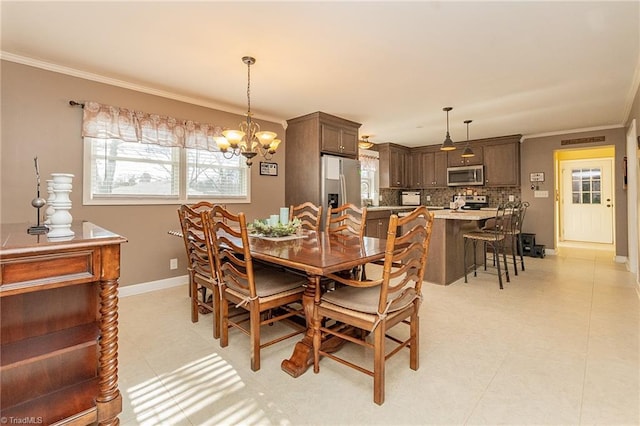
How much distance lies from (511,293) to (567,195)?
5.53 m

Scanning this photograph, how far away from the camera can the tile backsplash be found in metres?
6.25

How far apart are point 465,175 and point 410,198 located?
1.37m

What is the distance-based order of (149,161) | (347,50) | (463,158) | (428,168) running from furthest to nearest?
1. (428,168)
2. (463,158)
3. (149,161)
4. (347,50)

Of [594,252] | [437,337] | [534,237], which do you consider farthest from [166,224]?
[594,252]

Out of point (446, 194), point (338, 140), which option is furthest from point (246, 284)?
point (446, 194)

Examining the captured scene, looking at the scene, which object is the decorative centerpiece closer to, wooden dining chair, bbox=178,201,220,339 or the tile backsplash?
wooden dining chair, bbox=178,201,220,339

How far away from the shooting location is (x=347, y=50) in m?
2.56

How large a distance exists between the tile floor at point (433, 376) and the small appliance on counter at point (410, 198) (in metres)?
4.52

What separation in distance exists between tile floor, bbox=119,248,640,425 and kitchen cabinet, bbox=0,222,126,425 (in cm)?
30

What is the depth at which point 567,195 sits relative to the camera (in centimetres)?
722

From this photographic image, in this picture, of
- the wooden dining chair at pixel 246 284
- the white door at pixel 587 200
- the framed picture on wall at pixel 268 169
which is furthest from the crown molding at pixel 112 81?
the white door at pixel 587 200

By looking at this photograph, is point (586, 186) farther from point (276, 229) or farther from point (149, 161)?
point (149, 161)

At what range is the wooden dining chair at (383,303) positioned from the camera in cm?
154

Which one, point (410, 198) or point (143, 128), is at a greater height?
point (143, 128)
